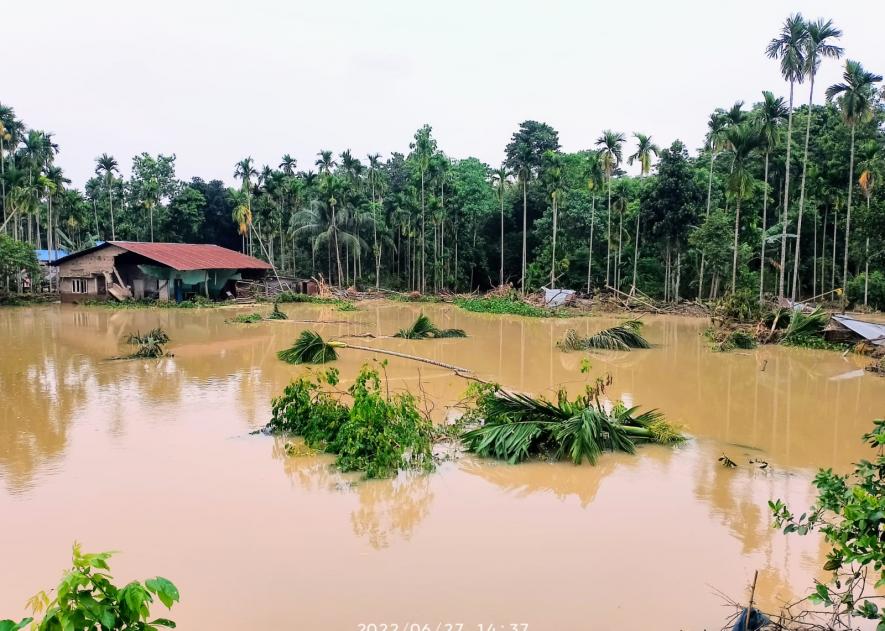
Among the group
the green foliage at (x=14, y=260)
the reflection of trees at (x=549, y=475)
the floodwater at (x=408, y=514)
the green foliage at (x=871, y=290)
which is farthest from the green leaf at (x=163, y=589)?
the green foliage at (x=14, y=260)

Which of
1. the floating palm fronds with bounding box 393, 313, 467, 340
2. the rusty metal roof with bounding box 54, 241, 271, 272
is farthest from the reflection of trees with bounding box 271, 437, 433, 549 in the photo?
the rusty metal roof with bounding box 54, 241, 271, 272

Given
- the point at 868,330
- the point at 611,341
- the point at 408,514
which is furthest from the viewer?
the point at 611,341

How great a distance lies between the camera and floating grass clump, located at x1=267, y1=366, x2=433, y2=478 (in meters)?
8.32

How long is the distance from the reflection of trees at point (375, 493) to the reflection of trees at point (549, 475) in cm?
88

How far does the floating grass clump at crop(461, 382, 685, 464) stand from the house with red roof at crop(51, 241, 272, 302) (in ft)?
94.9

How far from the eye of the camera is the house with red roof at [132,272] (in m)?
35.3

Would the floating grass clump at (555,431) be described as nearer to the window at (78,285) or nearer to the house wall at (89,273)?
the house wall at (89,273)

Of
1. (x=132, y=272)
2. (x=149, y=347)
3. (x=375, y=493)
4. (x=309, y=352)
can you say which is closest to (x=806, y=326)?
(x=309, y=352)

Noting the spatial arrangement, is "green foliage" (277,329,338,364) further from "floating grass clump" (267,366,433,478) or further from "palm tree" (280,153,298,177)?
"palm tree" (280,153,298,177)

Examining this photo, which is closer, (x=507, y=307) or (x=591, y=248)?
(x=507, y=307)

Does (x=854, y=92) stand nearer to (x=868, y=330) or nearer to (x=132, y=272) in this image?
(x=868, y=330)

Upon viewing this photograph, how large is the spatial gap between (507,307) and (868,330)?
668 inches

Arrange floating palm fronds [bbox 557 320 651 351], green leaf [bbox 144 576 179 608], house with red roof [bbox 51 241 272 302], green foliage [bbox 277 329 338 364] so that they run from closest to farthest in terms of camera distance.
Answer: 1. green leaf [bbox 144 576 179 608]
2. green foliage [bbox 277 329 338 364]
3. floating palm fronds [bbox 557 320 651 351]
4. house with red roof [bbox 51 241 272 302]

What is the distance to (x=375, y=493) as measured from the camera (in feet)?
25.0
